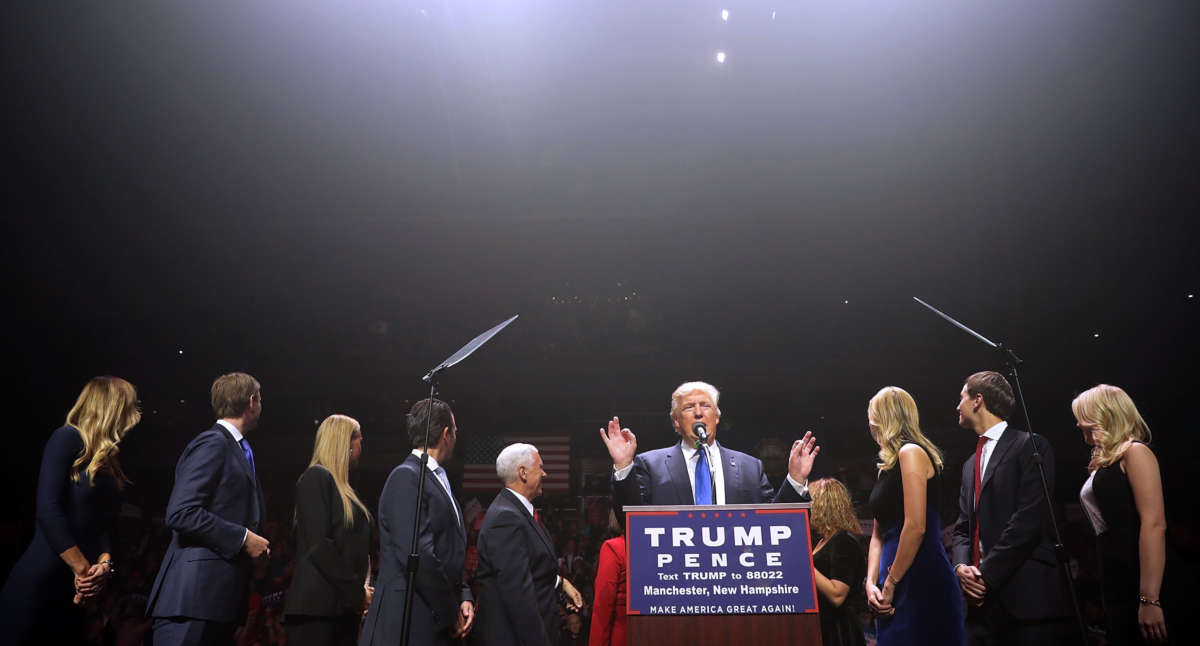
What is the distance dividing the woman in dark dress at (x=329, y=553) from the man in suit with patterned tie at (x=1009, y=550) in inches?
124

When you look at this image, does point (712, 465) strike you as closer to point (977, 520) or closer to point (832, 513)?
point (832, 513)

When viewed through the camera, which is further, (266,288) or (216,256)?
(266,288)

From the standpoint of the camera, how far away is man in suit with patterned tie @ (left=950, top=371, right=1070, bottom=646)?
3201 millimetres

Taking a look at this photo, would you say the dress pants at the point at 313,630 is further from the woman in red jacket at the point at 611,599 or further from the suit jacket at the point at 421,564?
the woman in red jacket at the point at 611,599

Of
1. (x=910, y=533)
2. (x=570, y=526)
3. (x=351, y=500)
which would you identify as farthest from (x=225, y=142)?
(x=570, y=526)

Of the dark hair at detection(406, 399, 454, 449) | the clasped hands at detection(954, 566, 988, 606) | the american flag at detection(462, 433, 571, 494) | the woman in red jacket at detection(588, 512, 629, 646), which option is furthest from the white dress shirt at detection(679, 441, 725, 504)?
the american flag at detection(462, 433, 571, 494)

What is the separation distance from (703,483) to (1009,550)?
150 centimetres

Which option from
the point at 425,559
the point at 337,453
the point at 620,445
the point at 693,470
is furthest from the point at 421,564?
the point at 693,470

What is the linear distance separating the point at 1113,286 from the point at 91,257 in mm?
12095

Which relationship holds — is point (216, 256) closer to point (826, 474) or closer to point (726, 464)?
point (726, 464)

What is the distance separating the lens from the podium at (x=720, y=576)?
2244 mm

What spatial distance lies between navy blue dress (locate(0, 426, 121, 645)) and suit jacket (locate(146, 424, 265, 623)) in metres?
0.48

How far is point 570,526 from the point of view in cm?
1016

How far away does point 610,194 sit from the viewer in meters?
6.84
